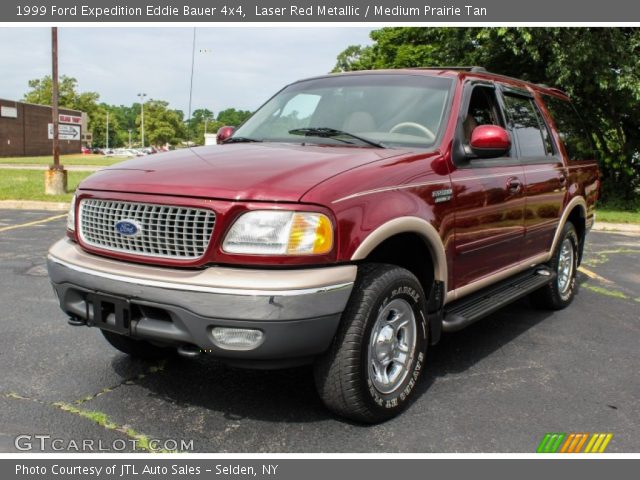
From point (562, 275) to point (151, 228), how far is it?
423cm

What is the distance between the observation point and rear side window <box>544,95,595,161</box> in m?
5.80

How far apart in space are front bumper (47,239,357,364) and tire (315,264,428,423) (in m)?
0.13

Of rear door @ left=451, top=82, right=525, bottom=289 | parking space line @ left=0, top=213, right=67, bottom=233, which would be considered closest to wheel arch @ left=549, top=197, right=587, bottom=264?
rear door @ left=451, top=82, right=525, bottom=289

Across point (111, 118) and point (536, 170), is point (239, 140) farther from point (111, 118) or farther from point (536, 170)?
point (111, 118)

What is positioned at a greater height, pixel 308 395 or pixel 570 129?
pixel 570 129

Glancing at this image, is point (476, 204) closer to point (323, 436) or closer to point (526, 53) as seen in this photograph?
point (323, 436)

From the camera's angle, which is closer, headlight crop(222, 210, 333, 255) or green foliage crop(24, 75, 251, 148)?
headlight crop(222, 210, 333, 255)

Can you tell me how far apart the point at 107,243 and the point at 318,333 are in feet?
4.04

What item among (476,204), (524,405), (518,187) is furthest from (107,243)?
(518,187)

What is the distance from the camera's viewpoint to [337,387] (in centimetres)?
312

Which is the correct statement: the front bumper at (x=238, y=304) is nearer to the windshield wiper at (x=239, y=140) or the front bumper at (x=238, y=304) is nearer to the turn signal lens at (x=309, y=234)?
the turn signal lens at (x=309, y=234)

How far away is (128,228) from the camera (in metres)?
3.16

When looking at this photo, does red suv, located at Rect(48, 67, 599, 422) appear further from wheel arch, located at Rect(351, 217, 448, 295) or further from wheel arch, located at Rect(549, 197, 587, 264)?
wheel arch, located at Rect(549, 197, 587, 264)

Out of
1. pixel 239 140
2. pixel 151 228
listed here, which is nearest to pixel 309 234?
pixel 151 228
